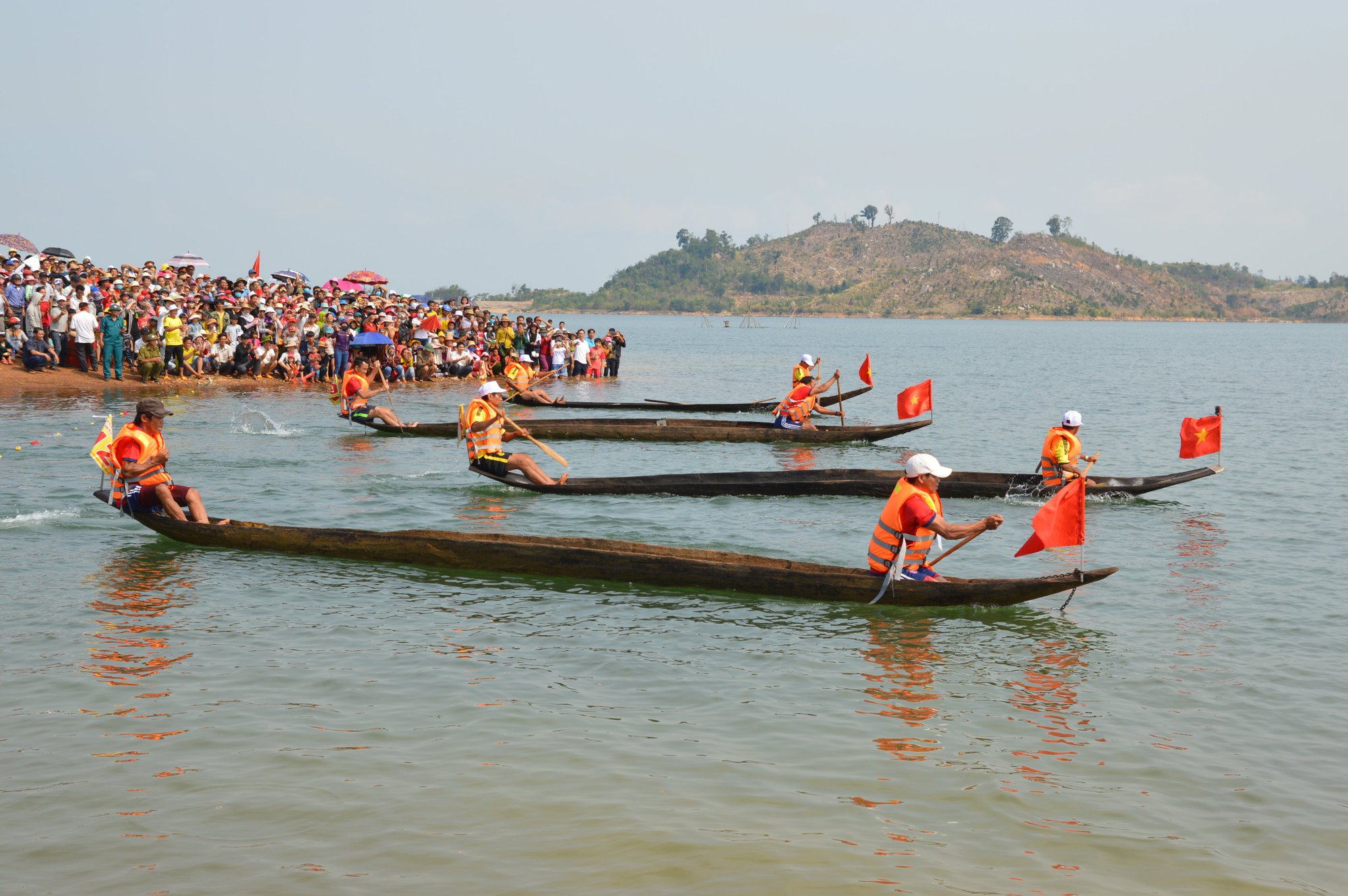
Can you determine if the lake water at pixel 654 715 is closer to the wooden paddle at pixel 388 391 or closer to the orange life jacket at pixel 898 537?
the orange life jacket at pixel 898 537

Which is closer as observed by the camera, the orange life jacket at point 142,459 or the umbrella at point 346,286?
the orange life jacket at point 142,459

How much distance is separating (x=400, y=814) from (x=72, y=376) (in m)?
25.1

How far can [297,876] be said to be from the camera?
20.6 ft

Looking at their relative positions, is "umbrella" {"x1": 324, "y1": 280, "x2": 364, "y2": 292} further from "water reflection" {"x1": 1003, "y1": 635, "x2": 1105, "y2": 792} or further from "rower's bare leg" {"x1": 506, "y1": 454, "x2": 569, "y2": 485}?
"water reflection" {"x1": 1003, "y1": 635, "x2": 1105, "y2": 792}

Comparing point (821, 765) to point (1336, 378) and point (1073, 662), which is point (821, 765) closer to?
point (1073, 662)

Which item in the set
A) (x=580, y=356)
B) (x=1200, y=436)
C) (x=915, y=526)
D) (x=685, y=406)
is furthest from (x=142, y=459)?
(x=580, y=356)

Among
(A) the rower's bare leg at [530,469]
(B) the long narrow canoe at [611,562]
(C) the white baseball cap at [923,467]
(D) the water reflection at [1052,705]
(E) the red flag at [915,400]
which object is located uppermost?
(E) the red flag at [915,400]

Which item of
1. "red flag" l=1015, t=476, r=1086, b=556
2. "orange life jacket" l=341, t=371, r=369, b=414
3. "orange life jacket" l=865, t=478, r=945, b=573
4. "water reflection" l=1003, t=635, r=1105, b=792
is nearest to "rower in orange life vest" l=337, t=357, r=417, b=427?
"orange life jacket" l=341, t=371, r=369, b=414

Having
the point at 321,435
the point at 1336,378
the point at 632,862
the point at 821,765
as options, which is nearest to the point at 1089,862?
the point at 821,765

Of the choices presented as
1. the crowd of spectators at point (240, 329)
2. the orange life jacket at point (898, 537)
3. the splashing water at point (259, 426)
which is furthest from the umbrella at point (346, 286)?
the orange life jacket at point (898, 537)

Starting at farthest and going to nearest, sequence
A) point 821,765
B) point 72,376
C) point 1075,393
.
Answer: point 1075,393, point 72,376, point 821,765

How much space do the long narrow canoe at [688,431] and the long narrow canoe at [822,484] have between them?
17.8 feet

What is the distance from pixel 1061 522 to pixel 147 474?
9869mm

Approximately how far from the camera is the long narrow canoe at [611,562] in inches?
431
